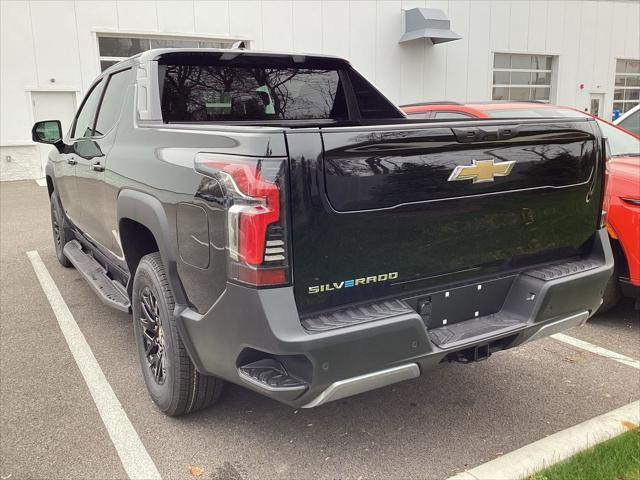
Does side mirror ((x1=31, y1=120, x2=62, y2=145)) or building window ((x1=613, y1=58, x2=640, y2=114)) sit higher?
building window ((x1=613, y1=58, x2=640, y2=114))

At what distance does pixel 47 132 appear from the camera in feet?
17.3

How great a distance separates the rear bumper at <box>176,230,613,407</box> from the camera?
2176 millimetres

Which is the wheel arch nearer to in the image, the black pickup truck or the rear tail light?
the black pickup truck

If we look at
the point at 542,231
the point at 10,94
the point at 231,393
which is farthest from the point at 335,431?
the point at 10,94

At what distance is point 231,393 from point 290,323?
5.00 ft

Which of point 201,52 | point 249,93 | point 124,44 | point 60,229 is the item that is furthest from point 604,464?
point 124,44

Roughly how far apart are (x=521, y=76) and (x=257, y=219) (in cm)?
2567

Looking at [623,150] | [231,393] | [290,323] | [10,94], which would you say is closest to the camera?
[290,323]

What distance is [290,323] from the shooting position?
217cm

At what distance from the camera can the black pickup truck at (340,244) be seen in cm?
219

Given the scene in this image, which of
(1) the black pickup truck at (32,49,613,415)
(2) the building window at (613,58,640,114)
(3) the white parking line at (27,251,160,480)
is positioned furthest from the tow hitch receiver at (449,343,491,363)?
(2) the building window at (613,58,640,114)

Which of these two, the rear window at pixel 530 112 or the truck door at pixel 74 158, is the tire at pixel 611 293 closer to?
the rear window at pixel 530 112

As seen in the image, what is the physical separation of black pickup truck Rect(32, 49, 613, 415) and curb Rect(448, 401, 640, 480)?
0.54 metres

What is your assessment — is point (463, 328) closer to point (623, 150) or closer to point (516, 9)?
point (623, 150)
